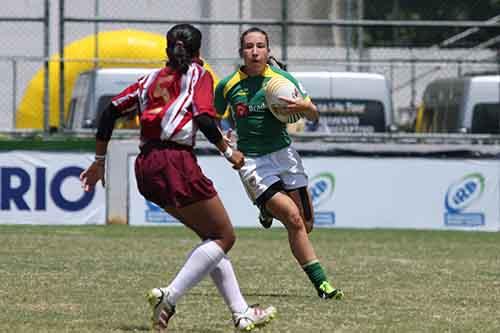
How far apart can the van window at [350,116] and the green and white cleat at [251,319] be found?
40.1ft

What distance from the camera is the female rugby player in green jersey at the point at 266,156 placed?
9.74m

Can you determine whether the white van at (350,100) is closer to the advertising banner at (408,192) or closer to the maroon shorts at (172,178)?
the advertising banner at (408,192)

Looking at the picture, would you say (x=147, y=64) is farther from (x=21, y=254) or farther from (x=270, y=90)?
(x=270, y=90)

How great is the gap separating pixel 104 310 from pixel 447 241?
7882 millimetres

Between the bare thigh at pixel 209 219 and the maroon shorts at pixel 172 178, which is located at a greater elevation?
the maroon shorts at pixel 172 178

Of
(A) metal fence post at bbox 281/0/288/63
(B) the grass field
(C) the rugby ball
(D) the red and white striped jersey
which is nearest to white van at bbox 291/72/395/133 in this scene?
(A) metal fence post at bbox 281/0/288/63

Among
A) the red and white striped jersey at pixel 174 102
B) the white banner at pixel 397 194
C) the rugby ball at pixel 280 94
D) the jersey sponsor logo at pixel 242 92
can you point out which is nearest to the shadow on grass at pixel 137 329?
the red and white striped jersey at pixel 174 102

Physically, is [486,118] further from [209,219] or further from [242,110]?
[209,219]

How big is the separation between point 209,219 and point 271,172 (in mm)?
2305

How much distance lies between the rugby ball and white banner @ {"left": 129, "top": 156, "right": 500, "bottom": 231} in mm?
7660

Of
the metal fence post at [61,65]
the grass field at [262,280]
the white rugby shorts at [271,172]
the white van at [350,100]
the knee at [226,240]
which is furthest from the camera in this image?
the white van at [350,100]

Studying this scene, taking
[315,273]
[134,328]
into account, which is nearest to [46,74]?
[315,273]

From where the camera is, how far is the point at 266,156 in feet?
32.6

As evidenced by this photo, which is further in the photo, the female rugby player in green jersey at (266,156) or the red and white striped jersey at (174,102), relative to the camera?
the female rugby player in green jersey at (266,156)
